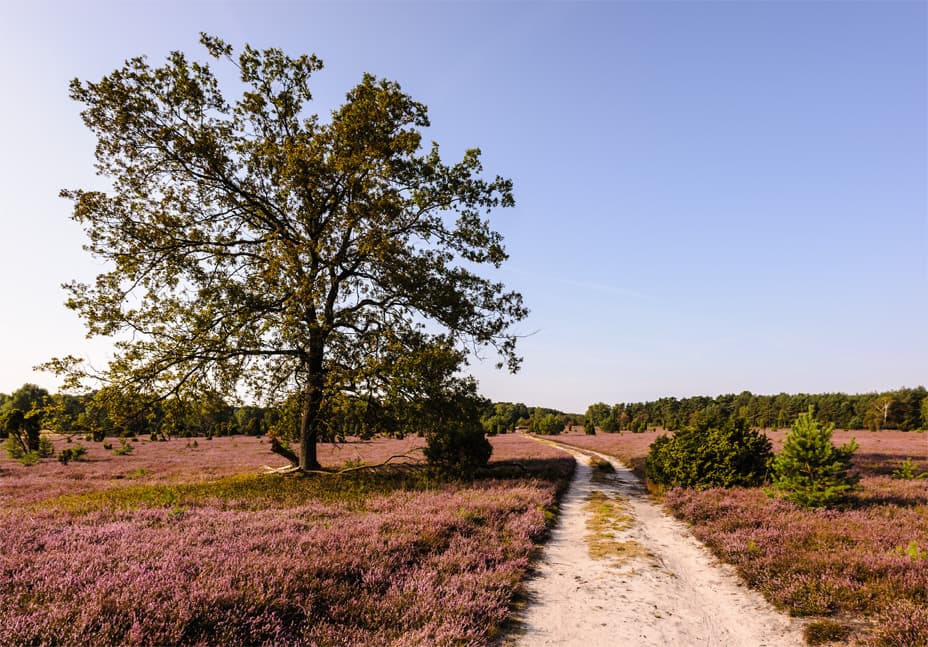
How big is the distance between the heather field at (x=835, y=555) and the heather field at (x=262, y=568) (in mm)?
4148

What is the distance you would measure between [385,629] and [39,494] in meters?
16.0

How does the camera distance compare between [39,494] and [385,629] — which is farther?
[39,494]

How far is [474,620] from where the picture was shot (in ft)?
17.8

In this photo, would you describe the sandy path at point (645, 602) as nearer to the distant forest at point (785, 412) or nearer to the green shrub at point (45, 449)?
the green shrub at point (45, 449)

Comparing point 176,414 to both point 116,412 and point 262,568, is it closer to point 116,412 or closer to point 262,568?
point 116,412

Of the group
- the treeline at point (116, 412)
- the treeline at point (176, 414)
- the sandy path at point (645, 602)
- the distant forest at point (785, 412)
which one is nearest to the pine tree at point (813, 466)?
the sandy path at point (645, 602)

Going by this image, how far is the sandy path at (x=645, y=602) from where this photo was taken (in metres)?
5.21

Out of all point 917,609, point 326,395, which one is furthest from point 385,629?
point 326,395

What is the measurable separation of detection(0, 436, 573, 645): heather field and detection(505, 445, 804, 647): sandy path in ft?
1.95

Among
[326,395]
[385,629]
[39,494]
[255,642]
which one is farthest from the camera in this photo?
[326,395]

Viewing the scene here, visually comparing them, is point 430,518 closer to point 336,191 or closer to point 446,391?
point 446,391

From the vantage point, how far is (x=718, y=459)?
14.4 m

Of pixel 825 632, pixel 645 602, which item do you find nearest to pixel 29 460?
pixel 645 602

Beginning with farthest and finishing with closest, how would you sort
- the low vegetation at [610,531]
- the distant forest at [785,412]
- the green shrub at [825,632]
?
the distant forest at [785,412], the low vegetation at [610,531], the green shrub at [825,632]
